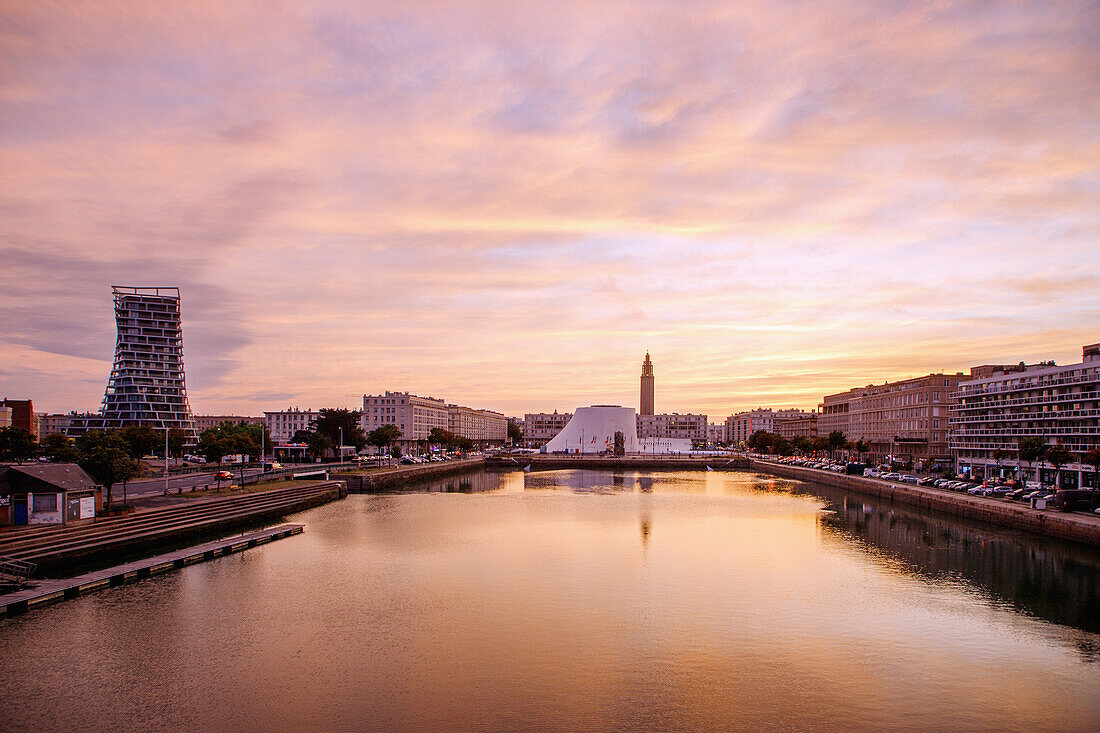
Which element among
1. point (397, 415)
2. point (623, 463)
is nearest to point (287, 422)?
point (397, 415)

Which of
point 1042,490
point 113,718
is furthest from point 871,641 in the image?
point 1042,490

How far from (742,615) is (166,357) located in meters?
94.9

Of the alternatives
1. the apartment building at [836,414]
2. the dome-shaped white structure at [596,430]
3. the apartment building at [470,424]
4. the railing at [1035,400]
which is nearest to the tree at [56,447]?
the railing at [1035,400]

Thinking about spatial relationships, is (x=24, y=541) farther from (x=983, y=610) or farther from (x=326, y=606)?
(x=983, y=610)

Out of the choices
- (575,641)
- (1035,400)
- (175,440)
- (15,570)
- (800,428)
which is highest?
(1035,400)

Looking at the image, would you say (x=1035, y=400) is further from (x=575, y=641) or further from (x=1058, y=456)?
(x=575, y=641)

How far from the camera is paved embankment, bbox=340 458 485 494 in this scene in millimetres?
58594

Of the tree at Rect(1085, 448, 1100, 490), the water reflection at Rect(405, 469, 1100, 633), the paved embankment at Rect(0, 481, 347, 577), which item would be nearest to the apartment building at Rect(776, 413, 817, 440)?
the water reflection at Rect(405, 469, 1100, 633)

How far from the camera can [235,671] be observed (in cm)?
1487

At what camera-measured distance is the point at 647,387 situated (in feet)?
582

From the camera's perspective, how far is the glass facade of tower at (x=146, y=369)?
89000 mm

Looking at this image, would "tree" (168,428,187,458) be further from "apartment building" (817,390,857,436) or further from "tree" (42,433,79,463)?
"apartment building" (817,390,857,436)

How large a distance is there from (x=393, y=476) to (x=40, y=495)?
4046 cm

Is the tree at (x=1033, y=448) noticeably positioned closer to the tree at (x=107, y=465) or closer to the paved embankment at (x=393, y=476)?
the paved embankment at (x=393, y=476)
